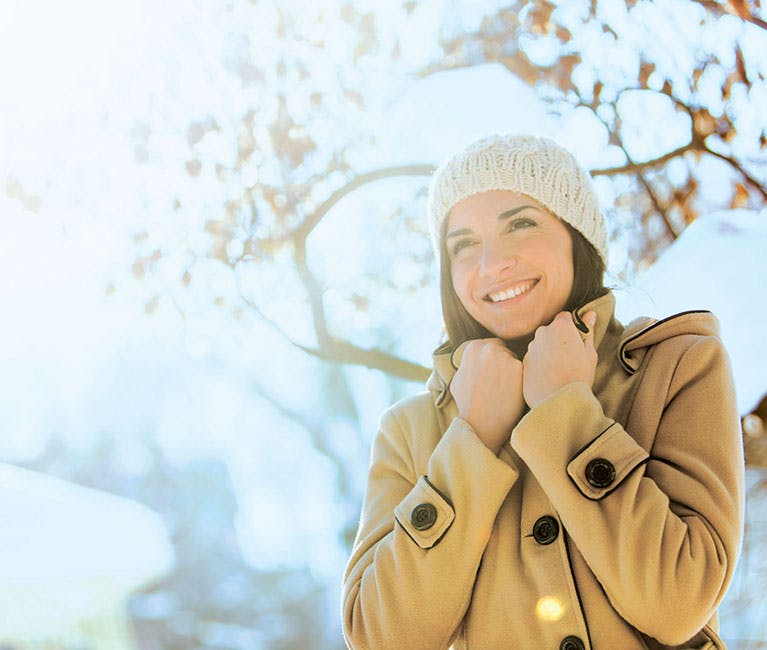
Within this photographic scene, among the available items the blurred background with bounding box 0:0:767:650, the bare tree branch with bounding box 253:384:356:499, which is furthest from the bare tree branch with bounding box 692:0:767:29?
the bare tree branch with bounding box 253:384:356:499

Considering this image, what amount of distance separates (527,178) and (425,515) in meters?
0.40

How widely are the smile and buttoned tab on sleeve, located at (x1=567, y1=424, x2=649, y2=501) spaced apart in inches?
8.2

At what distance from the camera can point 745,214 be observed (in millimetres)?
1766

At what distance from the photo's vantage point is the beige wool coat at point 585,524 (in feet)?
2.34

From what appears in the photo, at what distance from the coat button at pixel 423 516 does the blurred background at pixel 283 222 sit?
39.4 inches

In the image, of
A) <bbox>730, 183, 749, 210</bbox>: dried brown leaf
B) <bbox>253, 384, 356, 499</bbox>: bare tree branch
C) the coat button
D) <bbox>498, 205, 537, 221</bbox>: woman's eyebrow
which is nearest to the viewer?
the coat button

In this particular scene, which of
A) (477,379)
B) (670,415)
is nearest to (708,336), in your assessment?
(670,415)

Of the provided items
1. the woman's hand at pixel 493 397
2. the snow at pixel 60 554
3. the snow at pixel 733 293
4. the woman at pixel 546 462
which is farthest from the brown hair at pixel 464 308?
the snow at pixel 60 554

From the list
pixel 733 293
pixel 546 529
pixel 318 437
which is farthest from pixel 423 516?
pixel 318 437

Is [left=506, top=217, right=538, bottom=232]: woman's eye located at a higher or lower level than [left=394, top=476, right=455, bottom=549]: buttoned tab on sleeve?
higher

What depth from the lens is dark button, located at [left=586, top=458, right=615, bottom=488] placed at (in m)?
0.73

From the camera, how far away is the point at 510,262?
0.89 meters

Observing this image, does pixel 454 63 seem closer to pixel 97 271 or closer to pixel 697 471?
pixel 97 271

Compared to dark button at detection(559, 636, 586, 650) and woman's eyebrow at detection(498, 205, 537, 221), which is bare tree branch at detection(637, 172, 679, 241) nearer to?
woman's eyebrow at detection(498, 205, 537, 221)
